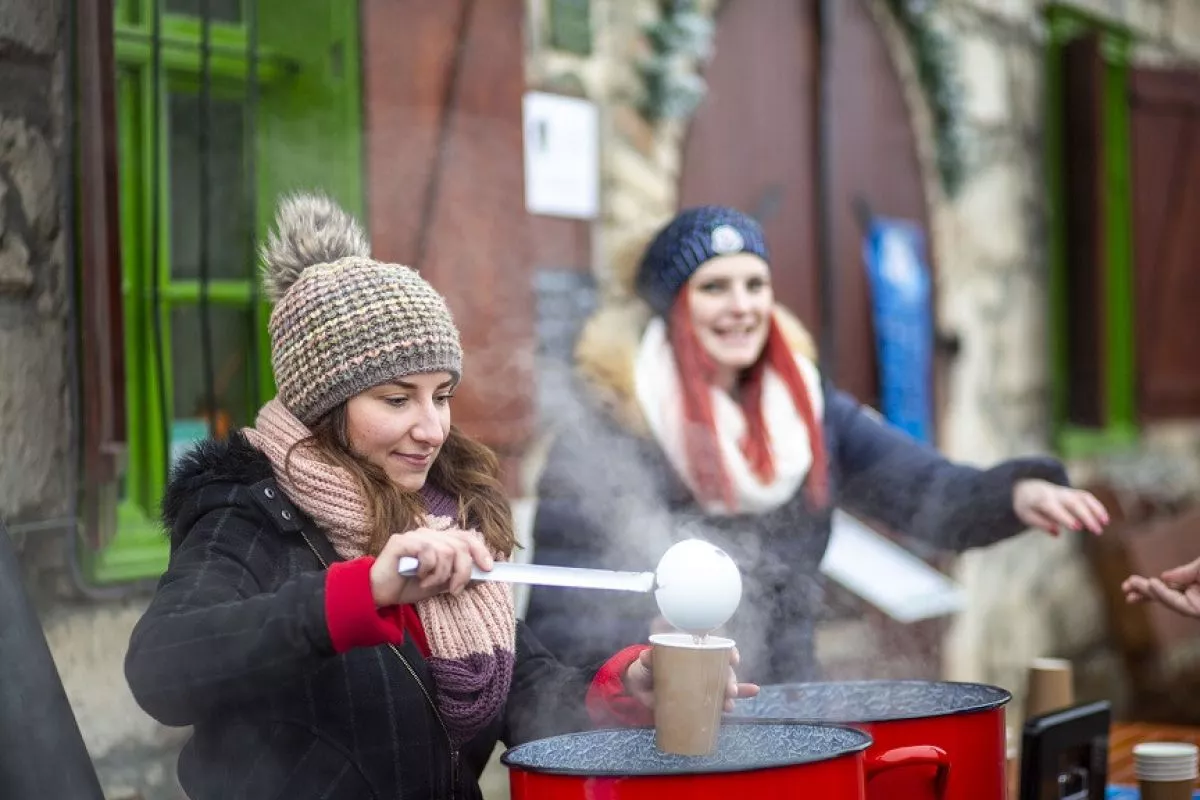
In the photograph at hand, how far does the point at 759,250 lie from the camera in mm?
3262

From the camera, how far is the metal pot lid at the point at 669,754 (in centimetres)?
192

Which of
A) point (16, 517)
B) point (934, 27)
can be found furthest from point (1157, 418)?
point (16, 517)

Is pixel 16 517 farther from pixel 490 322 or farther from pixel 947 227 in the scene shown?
pixel 947 227

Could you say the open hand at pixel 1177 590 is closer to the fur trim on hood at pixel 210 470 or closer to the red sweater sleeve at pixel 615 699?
the red sweater sleeve at pixel 615 699

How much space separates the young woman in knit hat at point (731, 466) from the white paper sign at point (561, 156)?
112 centimetres

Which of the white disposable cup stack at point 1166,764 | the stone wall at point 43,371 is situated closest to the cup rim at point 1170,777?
the white disposable cup stack at point 1166,764

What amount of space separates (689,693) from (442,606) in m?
0.45

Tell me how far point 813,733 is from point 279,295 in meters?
0.96

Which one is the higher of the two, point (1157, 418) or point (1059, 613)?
point (1157, 418)

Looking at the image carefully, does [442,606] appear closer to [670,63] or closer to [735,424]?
[735,424]

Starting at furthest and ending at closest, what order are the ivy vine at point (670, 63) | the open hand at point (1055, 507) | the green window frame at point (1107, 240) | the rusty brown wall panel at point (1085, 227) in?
the green window frame at point (1107, 240)
the rusty brown wall panel at point (1085, 227)
the ivy vine at point (670, 63)
the open hand at point (1055, 507)

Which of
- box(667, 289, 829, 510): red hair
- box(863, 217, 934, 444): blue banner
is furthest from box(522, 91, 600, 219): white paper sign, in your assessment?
box(863, 217, 934, 444): blue banner

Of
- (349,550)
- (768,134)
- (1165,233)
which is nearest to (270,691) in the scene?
(349,550)

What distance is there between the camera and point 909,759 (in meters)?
1.84
